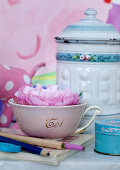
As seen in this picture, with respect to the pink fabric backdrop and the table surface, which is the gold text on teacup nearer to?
the table surface

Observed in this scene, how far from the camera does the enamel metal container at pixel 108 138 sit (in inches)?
28.0

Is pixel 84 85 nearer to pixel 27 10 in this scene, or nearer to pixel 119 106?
pixel 119 106

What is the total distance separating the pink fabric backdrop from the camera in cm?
108

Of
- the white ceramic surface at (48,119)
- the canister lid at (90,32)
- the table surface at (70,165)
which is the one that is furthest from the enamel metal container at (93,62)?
the table surface at (70,165)

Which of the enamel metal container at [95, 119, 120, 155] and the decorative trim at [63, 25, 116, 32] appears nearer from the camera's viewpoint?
the enamel metal container at [95, 119, 120, 155]

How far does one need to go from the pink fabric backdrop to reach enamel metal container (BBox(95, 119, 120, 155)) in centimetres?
39

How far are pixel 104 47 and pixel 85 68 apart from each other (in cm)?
6

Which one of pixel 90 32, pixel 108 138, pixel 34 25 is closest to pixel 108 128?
pixel 108 138

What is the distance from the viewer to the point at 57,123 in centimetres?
75

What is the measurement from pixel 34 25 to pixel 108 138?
47 cm

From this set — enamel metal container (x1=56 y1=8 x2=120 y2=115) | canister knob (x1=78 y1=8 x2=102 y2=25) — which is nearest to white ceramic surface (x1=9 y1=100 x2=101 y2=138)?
enamel metal container (x1=56 y1=8 x2=120 y2=115)

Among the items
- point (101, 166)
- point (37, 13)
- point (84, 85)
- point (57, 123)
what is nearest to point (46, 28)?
point (37, 13)

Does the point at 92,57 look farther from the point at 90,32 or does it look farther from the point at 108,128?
the point at 108,128

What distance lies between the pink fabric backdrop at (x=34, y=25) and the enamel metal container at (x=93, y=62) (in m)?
0.20
